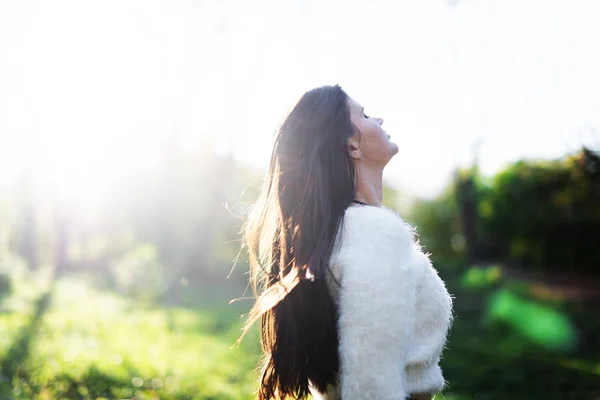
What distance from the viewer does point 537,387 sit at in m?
6.69

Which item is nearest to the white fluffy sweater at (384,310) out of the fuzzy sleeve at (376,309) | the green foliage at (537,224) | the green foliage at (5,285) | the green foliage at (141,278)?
the fuzzy sleeve at (376,309)

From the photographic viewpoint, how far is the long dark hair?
1722 millimetres

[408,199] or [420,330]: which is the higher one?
[420,330]

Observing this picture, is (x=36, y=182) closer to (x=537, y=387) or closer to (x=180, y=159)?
(x=180, y=159)

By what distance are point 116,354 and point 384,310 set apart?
197 inches

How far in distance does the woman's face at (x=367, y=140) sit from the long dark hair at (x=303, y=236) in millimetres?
28

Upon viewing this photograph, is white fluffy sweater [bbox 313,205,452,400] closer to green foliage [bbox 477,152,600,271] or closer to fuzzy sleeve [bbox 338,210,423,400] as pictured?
fuzzy sleeve [bbox 338,210,423,400]

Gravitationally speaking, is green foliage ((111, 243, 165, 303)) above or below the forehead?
below

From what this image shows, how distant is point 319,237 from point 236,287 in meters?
17.2

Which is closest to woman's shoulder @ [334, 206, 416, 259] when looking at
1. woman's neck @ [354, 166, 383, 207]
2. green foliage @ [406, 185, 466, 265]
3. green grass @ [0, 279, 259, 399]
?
woman's neck @ [354, 166, 383, 207]

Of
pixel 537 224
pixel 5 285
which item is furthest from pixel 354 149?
pixel 537 224

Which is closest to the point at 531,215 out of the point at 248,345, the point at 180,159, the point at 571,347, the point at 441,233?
the point at 571,347

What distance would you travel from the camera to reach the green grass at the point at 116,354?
4582 millimetres

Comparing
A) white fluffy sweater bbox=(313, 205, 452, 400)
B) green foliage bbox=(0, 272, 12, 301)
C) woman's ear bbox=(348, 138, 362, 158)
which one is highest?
woman's ear bbox=(348, 138, 362, 158)
